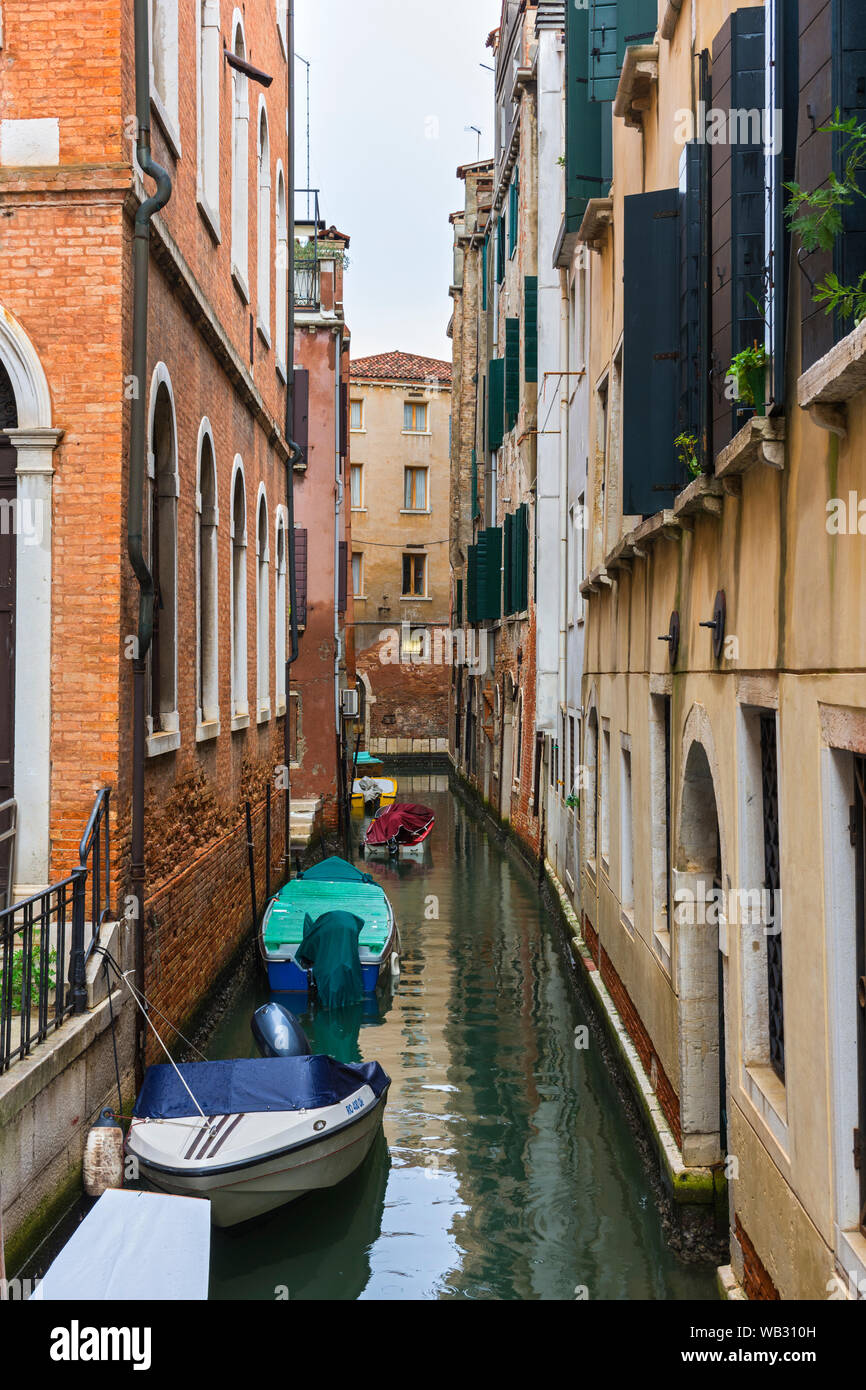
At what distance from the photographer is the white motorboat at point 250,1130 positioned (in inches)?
242

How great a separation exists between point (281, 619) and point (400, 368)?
93.3 feet

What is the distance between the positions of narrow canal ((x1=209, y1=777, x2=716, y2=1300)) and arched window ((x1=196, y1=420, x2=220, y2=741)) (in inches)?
99.3

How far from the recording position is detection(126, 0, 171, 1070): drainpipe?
7.03 m

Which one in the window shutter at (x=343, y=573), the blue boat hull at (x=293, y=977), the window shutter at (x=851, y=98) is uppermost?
the window shutter at (x=343, y=573)

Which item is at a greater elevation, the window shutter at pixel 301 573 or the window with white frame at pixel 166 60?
the window with white frame at pixel 166 60

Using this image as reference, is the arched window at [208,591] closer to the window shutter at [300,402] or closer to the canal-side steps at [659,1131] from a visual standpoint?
the canal-side steps at [659,1131]

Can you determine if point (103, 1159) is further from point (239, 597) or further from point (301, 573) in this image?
point (301, 573)

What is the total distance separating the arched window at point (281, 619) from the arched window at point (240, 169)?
388 centimetres

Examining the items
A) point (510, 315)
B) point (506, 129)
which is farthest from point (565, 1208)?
point (506, 129)

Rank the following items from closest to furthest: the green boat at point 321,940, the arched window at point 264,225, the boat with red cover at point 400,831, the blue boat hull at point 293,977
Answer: the green boat at point 321,940, the blue boat hull at point 293,977, the arched window at point 264,225, the boat with red cover at point 400,831

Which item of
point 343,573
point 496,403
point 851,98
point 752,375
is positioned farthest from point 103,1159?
point 343,573

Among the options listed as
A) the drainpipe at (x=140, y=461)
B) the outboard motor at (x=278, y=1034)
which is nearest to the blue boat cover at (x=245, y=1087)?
the drainpipe at (x=140, y=461)

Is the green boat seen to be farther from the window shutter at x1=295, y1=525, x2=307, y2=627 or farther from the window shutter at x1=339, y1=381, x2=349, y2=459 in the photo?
Result: the window shutter at x1=339, y1=381, x2=349, y2=459
